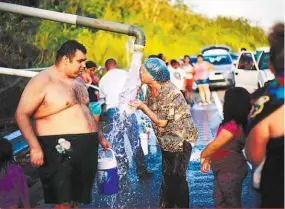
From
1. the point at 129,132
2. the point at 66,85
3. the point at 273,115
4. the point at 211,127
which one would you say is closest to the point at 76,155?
the point at 66,85

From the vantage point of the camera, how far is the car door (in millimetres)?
13781

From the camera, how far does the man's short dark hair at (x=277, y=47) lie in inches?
141

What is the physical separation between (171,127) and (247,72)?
9.62 m

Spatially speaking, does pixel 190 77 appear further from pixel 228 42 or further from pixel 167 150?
pixel 167 150

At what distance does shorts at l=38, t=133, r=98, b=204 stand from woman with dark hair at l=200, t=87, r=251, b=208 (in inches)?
35.4

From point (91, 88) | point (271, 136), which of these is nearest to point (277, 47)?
point (271, 136)

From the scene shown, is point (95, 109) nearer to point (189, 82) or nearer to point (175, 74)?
point (175, 74)

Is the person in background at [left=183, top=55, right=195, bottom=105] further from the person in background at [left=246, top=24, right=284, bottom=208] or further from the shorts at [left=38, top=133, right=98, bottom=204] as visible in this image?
the person in background at [left=246, top=24, right=284, bottom=208]

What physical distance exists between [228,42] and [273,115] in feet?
49.7

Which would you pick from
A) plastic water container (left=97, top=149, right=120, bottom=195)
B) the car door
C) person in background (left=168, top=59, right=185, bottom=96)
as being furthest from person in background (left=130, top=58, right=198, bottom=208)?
the car door

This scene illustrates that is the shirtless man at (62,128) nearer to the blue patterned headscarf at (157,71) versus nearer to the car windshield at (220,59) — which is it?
the blue patterned headscarf at (157,71)

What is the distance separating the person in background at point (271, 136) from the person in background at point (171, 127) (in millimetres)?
1246

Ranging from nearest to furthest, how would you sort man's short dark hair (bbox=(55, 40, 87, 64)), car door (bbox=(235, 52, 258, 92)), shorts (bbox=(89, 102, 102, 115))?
man's short dark hair (bbox=(55, 40, 87, 64))
shorts (bbox=(89, 102, 102, 115))
car door (bbox=(235, 52, 258, 92))

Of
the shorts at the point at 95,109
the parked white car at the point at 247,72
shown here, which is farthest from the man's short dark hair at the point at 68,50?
the parked white car at the point at 247,72
